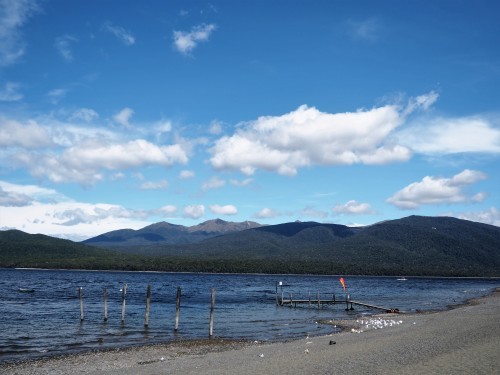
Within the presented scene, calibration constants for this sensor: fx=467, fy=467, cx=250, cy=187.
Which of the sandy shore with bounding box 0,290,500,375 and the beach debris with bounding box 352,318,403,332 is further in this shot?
the beach debris with bounding box 352,318,403,332

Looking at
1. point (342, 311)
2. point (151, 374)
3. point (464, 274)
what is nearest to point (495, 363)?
point (151, 374)

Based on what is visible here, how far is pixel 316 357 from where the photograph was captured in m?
21.6

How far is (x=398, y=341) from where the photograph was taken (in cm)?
2580

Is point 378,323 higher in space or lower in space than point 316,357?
lower

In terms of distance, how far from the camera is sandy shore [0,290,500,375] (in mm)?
18438

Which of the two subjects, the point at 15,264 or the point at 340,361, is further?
the point at 15,264

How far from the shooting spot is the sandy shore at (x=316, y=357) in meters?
18.4

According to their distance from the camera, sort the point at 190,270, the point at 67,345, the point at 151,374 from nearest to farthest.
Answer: the point at 151,374
the point at 67,345
the point at 190,270

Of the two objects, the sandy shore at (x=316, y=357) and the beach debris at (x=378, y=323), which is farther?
the beach debris at (x=378, y=323)

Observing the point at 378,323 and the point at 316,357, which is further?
the point at 378,323

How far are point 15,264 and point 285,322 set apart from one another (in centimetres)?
17328

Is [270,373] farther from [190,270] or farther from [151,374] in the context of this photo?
[190,270]

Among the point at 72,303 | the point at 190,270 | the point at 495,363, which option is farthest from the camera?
the point at 190,270

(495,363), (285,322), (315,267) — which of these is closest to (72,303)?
(285,322)
